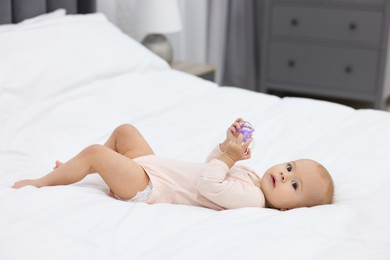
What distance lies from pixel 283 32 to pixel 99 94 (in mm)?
1837

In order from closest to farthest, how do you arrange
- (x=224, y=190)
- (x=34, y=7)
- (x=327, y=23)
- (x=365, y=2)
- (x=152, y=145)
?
(x=224, y=190) → (x=152, y=145) → (x=34, y=7) → (x=365, y=2) → (x=327, y=23)

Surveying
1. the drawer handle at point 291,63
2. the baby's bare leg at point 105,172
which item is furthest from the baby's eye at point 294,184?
the drawer handle at point 291,63

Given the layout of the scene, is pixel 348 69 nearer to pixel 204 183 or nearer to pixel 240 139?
pixel 240 139

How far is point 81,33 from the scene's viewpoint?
2373mm

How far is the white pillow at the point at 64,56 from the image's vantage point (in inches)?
81.7

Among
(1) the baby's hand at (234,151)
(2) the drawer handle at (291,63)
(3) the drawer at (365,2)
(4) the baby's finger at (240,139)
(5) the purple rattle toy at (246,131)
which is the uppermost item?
(3) the drawer at (365,2)

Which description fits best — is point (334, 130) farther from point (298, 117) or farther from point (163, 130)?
point (163, 130)

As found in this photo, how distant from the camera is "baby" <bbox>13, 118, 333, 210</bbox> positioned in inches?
60.1

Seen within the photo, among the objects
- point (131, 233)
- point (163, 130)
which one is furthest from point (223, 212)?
point (163, 130)

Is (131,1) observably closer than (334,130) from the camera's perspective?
No

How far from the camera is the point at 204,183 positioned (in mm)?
1515

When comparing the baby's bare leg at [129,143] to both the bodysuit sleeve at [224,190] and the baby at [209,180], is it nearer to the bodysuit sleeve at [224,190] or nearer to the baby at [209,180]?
the baby at [209,180]

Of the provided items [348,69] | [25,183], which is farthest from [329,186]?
[348,69]

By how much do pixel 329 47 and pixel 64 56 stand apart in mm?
1935
